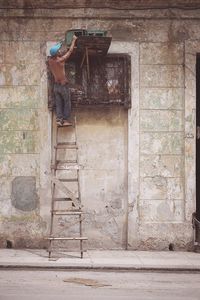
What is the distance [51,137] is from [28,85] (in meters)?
1.11

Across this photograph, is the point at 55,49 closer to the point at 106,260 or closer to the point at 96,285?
the point at 106,260

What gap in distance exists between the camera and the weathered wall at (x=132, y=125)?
→ 11.3 m

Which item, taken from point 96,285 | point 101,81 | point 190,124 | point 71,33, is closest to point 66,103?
point 101,81

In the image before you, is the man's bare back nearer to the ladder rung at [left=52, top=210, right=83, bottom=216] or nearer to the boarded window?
the boarded window

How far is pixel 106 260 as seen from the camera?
10031mm

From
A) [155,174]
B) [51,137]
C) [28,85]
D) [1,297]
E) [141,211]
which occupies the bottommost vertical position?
[1,297]

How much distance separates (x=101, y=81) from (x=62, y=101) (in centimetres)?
90

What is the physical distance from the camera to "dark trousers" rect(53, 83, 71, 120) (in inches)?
433

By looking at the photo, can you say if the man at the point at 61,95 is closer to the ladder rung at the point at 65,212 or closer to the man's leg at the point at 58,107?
the man's leg at the point at 58,107

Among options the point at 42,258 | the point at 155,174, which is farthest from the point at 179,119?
the point at 42,258

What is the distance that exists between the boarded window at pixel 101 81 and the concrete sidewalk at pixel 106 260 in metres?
2.89

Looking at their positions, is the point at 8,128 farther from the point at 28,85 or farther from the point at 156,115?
the point at 156,115

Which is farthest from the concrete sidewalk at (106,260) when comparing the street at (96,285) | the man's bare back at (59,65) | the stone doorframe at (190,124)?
the man's bare back at (59,65)

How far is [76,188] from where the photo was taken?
11.3 meters
